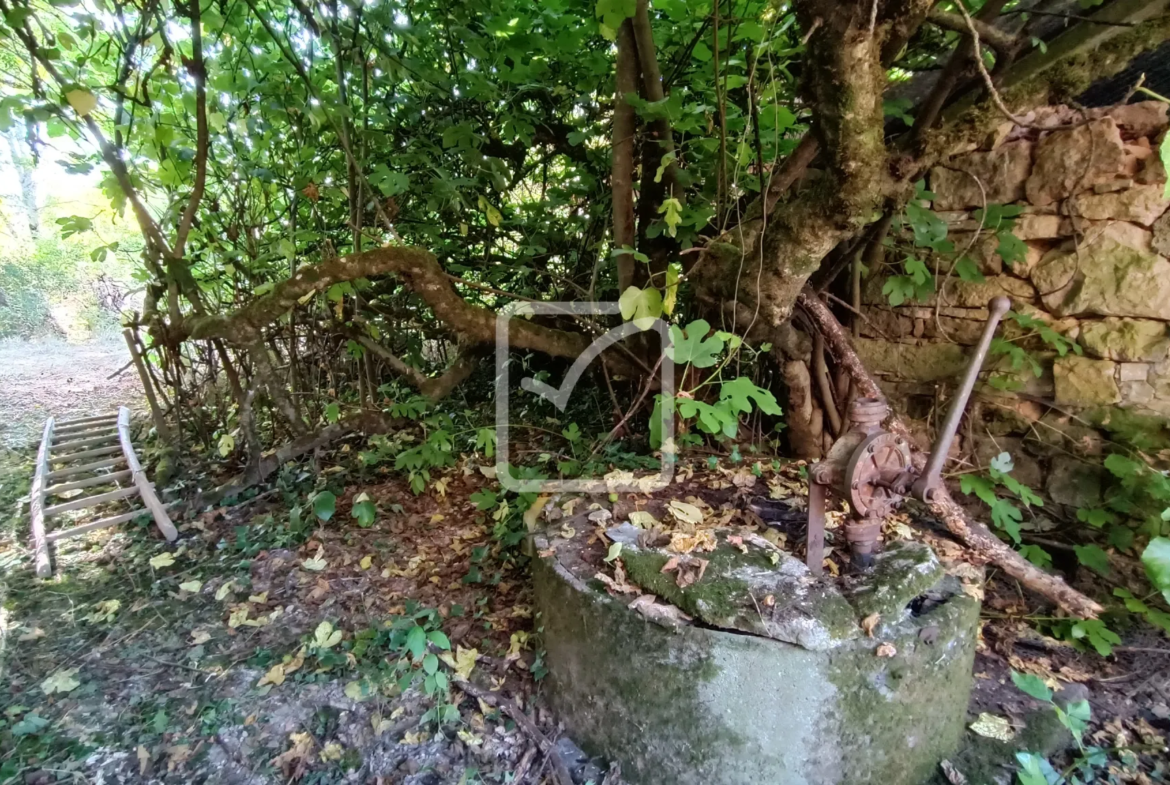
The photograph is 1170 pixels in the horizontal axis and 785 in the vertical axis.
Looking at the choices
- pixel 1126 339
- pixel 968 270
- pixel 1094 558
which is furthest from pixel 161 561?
pixel 1126 339

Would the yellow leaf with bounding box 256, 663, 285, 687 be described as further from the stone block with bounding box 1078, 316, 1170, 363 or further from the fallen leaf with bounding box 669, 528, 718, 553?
the stone block with bounding box 1078, 316, 1170, 363

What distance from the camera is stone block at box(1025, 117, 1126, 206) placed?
222 centimetres

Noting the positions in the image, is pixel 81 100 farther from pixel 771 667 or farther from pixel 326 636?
pixel 771 667

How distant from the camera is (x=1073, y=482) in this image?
2418 millimetres

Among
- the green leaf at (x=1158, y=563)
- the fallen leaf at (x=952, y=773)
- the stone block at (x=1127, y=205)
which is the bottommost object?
the fallen leaf at (x=952, y=773)

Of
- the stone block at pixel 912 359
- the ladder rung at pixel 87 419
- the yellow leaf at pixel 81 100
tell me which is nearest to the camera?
the yellow leaf at pixel 81 100

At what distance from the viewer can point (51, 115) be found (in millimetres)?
2064

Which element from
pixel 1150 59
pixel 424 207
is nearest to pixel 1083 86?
pixel 1150 59

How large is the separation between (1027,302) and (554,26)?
2.42m

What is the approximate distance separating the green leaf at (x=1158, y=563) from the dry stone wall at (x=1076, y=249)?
0.97 m

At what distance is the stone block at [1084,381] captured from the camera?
230cm

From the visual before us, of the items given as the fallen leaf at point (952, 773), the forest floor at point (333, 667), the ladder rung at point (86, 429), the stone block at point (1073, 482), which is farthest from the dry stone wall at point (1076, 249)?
the ladder rung at point (86, 429)

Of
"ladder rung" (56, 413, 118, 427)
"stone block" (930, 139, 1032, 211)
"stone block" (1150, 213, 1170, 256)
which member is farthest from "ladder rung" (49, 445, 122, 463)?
"stone block" (1150, 213, 1170, 256)

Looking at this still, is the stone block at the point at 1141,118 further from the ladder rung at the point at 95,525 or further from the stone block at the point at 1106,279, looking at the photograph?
the ladder rung at the point at 95,525
